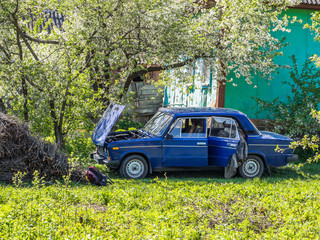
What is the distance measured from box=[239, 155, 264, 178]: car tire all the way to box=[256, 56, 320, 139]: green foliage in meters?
3.17

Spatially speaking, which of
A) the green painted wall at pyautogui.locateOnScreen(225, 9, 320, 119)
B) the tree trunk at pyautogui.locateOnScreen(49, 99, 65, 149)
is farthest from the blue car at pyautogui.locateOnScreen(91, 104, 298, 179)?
the green painted wall at pyautogui.locateOnScreen(225, 9, 320, 119)

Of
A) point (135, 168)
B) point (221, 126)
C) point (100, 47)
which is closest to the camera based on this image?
point (135, 168)

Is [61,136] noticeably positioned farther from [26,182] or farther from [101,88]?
[26,182]

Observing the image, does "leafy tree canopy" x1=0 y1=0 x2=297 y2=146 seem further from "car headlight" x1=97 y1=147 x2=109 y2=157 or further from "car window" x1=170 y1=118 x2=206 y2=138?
"car window" x1=170 y1=118 x2=206 y2=138

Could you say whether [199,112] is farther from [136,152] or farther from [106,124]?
[106,124]

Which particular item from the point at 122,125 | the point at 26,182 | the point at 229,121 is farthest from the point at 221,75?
the point at 26,182

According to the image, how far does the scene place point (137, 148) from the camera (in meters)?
10.3

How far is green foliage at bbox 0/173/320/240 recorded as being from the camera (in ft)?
18.1

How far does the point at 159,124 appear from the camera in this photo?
10977 mm

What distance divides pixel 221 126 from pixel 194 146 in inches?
34.0

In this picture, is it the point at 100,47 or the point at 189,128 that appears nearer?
the point at 189,128

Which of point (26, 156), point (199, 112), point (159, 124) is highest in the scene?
point (199, 112)

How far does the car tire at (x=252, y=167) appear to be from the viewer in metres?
10.9

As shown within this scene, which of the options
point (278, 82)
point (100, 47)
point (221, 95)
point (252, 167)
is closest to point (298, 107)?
point (278, 82)
